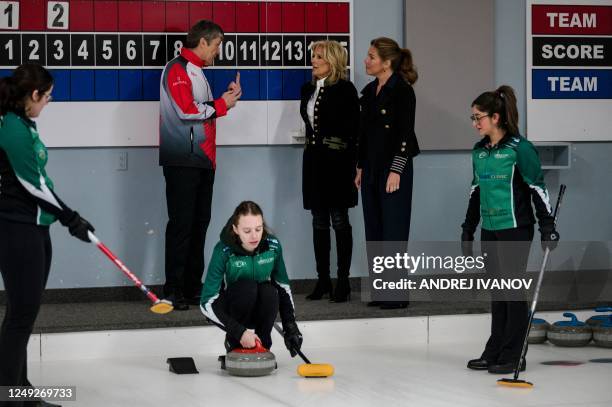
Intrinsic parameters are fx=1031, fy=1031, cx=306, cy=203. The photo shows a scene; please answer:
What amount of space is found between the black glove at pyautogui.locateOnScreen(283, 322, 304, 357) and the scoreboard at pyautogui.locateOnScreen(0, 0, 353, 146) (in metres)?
1.76

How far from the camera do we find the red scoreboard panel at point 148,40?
556 cm

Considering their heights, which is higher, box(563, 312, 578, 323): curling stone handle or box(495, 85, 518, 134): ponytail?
box(495, 85, 518, 134): ponytail

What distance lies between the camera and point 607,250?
20.7 feet

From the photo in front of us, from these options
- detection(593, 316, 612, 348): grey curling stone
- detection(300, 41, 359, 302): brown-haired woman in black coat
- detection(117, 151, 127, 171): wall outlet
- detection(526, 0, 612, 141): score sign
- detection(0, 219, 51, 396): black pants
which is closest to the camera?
detection(0, 219, 51, 396): black pants

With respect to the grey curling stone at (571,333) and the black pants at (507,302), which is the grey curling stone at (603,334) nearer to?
the grey curling stone at (571,333)

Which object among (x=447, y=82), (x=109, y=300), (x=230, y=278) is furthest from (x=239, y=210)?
(x=447, y=82)

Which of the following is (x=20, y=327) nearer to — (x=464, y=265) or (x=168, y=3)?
(x=168, y=3)

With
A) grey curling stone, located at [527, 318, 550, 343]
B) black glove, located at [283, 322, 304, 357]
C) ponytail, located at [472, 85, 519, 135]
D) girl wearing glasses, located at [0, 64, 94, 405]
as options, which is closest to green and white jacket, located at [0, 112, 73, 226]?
girl wearing glasses, located at [0, 64, 94, 405]

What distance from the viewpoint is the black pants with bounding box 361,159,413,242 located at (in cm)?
533

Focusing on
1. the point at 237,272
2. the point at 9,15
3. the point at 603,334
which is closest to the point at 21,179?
the point at 237,272

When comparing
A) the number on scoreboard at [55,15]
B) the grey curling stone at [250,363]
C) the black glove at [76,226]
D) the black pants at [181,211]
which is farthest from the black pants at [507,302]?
the number on scoreboard at [55,15]

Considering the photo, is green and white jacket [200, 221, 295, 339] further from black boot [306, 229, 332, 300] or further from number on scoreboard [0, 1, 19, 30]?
number on scoreboard [0, 1, 19, 30]

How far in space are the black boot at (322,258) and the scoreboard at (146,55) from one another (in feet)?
2.20

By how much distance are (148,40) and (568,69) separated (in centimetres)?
253
